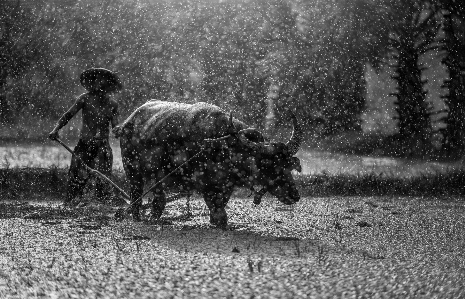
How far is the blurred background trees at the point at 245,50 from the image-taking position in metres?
21.7

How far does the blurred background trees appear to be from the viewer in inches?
854

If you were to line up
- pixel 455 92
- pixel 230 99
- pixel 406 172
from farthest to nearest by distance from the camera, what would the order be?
1. pixel 230 99
2. pixel 455 92
3. pixel 406 172

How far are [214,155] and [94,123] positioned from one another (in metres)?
3.52

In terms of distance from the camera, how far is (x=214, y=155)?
9.86m

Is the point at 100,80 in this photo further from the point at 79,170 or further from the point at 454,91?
the point at 454,91

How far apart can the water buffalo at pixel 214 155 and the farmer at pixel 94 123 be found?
6.90ft

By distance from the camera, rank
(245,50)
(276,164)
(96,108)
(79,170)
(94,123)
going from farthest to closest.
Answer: (245,50)
(79,170)
(94,123)
(96,108)
(276,164)

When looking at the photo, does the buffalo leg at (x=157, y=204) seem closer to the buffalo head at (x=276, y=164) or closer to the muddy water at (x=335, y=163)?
the buffalo head at (x=276, y=164)

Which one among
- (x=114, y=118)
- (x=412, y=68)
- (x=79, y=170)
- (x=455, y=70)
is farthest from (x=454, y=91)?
(x=79, y=170)

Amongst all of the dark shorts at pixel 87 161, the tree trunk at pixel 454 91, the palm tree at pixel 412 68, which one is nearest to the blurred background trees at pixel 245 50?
the palm tree at pixel 412 68

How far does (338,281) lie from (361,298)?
1.85ft

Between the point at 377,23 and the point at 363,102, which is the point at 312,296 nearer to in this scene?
the point at 377,23

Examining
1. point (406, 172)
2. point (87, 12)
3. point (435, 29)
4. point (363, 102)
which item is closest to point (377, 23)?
point (435, 29)

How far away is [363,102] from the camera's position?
24375mm
